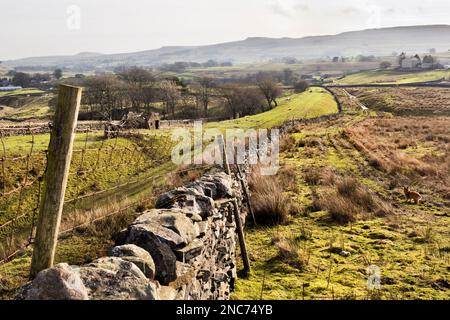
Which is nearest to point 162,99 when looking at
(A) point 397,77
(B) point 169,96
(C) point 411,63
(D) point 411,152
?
(B) point 169,96

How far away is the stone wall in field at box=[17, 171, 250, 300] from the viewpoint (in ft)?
8.78

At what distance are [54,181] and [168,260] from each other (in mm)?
1325

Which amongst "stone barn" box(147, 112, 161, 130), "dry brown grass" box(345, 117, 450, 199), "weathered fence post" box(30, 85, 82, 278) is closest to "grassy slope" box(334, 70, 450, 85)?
"stone barn" box(147, 112, 161, 130)

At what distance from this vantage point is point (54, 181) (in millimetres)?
3207

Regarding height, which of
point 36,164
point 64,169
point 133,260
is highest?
point 64,169

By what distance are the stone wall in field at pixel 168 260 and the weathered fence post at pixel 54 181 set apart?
1.35 feet

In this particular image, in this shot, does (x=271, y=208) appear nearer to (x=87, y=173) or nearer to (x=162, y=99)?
(x=87, y=173)

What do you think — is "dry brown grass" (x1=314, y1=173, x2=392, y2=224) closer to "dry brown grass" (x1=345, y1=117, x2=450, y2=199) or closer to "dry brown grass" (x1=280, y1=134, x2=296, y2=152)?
"dry brown grass" (x1=345, y1=117, x2=450, y2=199)

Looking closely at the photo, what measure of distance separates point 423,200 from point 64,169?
11032mm

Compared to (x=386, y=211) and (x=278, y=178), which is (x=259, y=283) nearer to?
(x=386, y=211)

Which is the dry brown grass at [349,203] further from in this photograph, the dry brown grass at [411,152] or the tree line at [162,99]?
the tree line at [162,99]

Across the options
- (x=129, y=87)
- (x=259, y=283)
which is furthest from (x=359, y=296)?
(x=129, y=87)

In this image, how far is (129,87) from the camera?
240 feet

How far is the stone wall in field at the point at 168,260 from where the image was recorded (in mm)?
2677
